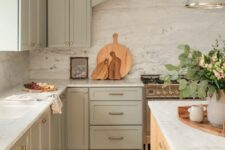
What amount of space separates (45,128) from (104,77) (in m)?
2.01

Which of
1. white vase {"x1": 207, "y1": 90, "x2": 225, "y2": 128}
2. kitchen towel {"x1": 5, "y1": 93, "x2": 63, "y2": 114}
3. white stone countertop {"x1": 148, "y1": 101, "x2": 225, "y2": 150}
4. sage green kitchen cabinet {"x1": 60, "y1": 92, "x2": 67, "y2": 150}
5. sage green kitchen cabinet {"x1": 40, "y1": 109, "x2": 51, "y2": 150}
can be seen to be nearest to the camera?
white stone countertop {"x1": 148, "y1": 101, "x2": 225, "y2": 150}

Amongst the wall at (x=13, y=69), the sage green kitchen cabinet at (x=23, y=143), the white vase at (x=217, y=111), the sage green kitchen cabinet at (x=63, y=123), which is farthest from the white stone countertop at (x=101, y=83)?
the white vase at (x=217, y=111)

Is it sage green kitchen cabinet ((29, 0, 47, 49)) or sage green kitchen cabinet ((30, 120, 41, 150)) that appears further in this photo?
sage green kitchen cabinet ((29, 0, 47, 49))

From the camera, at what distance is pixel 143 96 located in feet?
15.2

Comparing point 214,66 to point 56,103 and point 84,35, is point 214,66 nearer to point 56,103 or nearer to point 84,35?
point 56,103

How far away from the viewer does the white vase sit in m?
2.30

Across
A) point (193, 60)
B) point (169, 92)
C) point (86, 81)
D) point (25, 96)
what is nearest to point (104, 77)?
point (86, 81)

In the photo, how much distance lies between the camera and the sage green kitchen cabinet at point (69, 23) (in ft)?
15.7

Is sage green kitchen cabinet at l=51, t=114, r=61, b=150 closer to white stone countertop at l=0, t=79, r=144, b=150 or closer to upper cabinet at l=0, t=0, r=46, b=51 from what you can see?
white stone countertop at l=0, t=79, r=144, b=150

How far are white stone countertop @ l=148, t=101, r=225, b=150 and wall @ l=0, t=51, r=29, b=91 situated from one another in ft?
6.20

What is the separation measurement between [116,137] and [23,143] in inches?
95.5

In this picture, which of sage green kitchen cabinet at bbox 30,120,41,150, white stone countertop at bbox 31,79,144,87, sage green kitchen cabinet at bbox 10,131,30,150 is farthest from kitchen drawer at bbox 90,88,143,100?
sage green kitchen cabinet at bbox 10,131,30,150

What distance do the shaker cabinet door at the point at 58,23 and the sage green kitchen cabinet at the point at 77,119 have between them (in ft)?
2.12

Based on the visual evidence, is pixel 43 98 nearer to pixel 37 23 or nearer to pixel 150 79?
pixel 37 23
